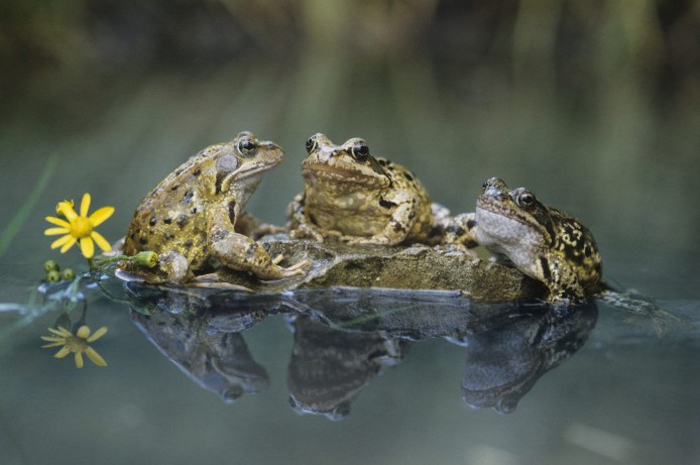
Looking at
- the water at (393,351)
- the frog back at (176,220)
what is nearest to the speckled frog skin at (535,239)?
the water at (393,351)

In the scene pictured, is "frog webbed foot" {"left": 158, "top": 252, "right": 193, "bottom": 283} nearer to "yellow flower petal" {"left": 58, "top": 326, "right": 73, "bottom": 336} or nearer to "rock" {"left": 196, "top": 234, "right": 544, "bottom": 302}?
"rock" {"left": 196, "top": 234, "right": 544, "bottom": 302}

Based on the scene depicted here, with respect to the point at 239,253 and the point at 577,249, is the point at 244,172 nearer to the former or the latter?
the point at 239,253

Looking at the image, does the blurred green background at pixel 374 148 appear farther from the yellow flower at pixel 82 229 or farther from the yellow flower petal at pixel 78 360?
the yellow flower at pixel 82 229

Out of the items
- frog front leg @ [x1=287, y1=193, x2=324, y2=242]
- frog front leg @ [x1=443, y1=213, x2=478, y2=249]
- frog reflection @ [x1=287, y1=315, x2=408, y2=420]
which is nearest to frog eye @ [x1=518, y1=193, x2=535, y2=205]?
frog front leg @ [x1=443, y1=213, x2=478, y2=249]

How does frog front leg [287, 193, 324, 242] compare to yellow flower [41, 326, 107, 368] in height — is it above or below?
above

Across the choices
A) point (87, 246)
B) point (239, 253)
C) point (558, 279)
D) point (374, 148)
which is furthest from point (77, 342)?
point (374, 148)

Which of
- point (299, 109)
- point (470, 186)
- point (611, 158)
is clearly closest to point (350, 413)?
point (470, 186)

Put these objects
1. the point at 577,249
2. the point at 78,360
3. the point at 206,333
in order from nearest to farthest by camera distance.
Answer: the point at 78,360
the point at 206,333
the point at 577,249
